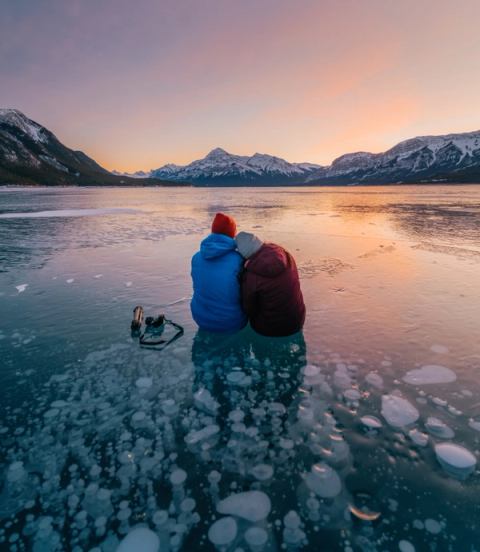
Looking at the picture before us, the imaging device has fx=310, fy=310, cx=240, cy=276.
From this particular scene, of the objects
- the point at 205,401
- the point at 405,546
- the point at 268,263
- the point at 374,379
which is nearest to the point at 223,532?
the point at 405,546

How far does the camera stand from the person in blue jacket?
17.1ft

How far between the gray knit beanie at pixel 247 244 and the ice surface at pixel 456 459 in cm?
345

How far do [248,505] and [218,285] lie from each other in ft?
10.5

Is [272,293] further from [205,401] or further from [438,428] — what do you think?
[438,428]

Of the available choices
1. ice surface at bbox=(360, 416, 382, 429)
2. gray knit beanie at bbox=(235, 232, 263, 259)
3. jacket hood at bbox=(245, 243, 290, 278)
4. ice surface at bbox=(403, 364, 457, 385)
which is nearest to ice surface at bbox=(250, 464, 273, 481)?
ice surface at bbox=(360, 416, 382, 429)

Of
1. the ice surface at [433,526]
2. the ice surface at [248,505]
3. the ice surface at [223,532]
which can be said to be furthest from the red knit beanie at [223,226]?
the ice surface at [433,526]

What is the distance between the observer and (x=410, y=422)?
355cm

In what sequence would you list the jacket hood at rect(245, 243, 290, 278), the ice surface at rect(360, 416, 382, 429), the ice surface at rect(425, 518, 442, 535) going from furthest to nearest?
1. the jacket hood at rect(245, 243, 290, 278)
2. the ice surface at rect(360, 416, 382, 429)
3. the ice surface at rect(425, 518, 442, 535)

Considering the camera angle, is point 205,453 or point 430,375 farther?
point 430,375

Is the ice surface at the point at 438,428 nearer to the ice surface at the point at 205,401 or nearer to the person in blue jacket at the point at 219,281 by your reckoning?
the ice surface at the point at 205,401

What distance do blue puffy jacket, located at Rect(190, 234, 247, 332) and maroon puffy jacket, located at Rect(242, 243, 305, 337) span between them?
21cm

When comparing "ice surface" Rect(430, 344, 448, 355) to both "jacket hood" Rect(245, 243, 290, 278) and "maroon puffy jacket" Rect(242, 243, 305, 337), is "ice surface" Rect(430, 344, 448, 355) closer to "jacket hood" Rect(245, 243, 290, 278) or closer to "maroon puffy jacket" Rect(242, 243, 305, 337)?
"maroon puffy jacket" Rect(242, 243, 305, 337)

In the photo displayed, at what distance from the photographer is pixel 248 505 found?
2654 mm

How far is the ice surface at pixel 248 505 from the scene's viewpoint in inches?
102
